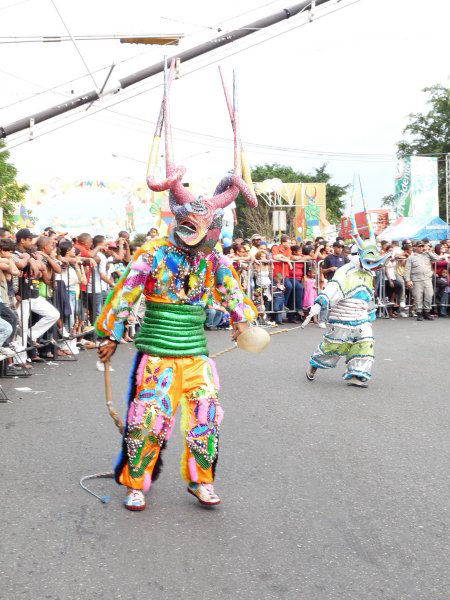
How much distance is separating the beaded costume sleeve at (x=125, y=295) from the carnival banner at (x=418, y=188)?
98.3 ft

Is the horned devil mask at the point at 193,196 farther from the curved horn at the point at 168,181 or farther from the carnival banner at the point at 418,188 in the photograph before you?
the carnival banner at the point at 418,188

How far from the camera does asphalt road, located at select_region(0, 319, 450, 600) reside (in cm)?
357

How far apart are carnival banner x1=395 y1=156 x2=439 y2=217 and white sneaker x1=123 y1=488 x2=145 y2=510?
3028 centimetres

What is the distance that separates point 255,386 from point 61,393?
219cm

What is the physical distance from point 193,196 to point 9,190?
3737cm

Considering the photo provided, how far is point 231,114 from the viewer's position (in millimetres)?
5102

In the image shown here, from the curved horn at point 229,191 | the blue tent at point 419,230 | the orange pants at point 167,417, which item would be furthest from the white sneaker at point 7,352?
the blue tent at point 419,230

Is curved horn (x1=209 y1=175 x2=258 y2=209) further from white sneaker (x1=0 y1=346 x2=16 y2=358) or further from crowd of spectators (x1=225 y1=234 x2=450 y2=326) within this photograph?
crowd of spectators (x1=225 y1=234 x2=450 y2=326)

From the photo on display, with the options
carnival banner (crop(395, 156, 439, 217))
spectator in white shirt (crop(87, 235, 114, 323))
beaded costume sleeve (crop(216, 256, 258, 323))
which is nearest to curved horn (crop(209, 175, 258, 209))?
beaded costume sleeve (crop(216, 256, 258, 323))

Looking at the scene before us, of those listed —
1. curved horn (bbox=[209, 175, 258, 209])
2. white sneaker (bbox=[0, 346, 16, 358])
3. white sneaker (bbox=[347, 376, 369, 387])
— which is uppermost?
curved horn (bbox=[209, 175, 258, 209])

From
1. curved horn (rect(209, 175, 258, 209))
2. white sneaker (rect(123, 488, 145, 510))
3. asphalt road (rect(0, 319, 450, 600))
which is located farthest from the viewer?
curved horn (rect(209, 175, 258, 209))

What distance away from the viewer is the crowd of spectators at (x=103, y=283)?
10008mm

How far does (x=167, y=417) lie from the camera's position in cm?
464

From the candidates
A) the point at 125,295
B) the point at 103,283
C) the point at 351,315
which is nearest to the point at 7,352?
the point at 351,315
